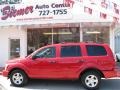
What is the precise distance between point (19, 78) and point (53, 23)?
6.21m

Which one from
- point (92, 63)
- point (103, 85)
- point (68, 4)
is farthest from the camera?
point (68, 4)

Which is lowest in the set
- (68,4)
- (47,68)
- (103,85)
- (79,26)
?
(103,85)

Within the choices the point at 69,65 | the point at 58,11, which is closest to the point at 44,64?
the point at 69,65

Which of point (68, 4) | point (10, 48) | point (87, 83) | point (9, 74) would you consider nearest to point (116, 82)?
point (87, 83)

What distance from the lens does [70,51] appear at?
12.8 m

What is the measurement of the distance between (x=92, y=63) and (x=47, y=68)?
6.04ft

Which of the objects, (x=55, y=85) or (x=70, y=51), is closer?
(x=70, y=51)

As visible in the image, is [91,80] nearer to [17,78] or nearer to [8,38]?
[17,78]

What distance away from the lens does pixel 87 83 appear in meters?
12.4

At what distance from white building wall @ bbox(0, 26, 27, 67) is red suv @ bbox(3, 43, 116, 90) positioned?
6920mm

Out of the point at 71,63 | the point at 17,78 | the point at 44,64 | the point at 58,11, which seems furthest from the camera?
the point at 58,11

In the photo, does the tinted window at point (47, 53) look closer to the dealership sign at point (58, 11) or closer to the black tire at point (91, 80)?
the black tire at point (91, 80)

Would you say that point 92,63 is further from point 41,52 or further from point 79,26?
point 79,26

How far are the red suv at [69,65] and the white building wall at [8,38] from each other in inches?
272
